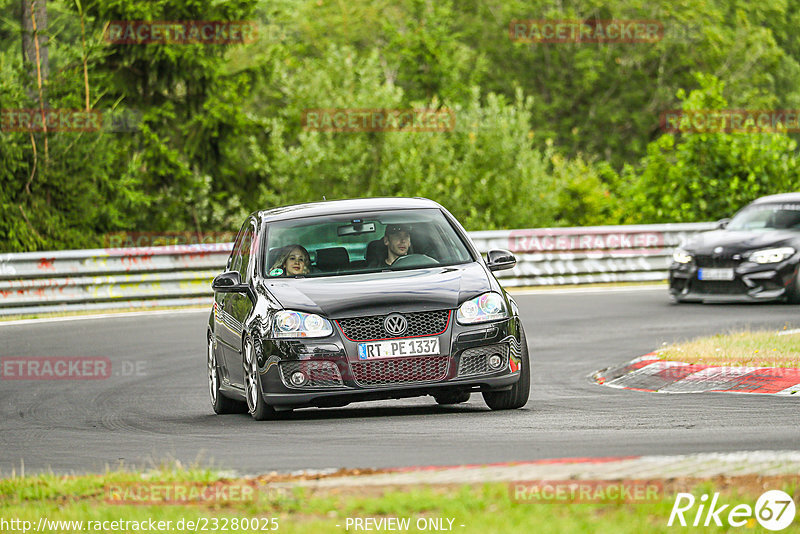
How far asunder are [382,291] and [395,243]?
100 cm

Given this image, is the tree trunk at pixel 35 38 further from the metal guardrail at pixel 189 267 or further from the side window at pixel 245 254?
the side window at pixel 245 254

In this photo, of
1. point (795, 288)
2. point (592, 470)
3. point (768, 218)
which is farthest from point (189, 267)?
point (592, 470)

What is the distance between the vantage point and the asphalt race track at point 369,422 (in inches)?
305

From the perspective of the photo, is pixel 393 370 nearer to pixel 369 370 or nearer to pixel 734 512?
pixel 369 370

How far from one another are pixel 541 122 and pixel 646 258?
4008cm

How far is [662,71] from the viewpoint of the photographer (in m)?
65.8

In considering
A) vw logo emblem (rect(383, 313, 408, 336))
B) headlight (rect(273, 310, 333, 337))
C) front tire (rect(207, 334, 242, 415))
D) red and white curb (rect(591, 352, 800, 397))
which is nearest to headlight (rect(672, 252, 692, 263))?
red and white curb (rect(591, 352, 800, 397))

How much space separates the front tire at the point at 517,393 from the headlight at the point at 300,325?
4.76 ft

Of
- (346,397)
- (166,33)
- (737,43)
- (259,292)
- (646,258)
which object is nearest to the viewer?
(346,397)

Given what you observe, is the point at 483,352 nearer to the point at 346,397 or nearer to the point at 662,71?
the point at 346,397

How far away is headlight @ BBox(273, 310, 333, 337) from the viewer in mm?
9617

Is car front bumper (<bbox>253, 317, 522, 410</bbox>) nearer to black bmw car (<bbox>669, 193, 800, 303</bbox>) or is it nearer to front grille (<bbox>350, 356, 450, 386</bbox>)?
front grille (<bbox>350, 356, 450, 386</bbox>)

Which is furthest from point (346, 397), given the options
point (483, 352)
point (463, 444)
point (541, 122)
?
point (541, 122)

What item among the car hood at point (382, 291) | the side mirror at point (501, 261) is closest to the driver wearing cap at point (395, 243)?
the car hood at point (382, 291)
